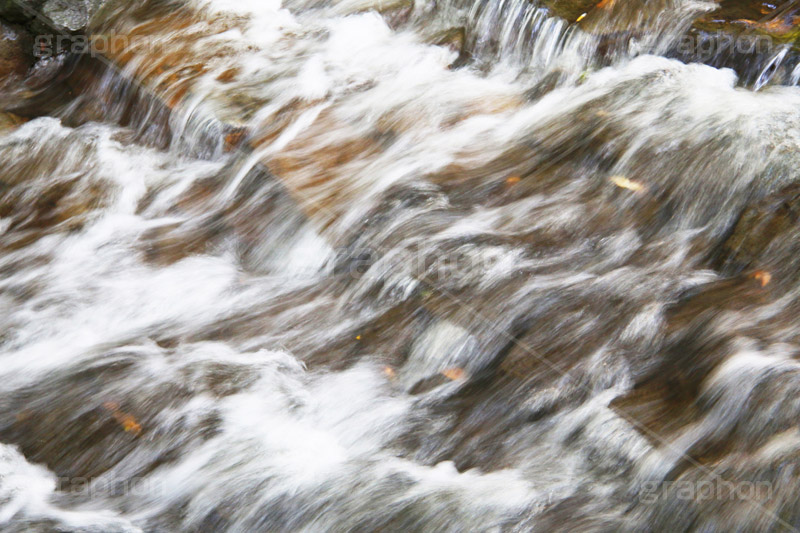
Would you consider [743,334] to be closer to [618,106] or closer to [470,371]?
[470,371]

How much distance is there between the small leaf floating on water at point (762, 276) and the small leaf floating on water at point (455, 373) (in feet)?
4.52

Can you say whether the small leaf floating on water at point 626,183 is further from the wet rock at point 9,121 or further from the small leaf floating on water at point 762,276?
the wet rock at point 9,121

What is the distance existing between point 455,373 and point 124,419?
56.2 inches

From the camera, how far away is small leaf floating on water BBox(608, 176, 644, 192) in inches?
169

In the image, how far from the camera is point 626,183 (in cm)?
435

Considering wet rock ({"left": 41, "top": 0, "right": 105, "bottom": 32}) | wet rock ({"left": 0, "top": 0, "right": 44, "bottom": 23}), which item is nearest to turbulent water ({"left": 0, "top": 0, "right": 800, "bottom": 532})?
wet rock ({"left": 41, "top": 0, "right": 105, "bottom": 32})

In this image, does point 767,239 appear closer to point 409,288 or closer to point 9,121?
point 409,288

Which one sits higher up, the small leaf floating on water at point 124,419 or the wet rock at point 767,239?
the wet rock at point 767,239

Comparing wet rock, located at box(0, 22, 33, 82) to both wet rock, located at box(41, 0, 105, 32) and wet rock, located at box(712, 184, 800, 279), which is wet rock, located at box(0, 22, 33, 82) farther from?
wet rock, located at box(712, 184, 800, 279)

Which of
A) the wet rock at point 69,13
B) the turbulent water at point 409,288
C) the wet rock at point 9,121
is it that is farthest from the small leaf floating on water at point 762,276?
the wet rock at point 69,13

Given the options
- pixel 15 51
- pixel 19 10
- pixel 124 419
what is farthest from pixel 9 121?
pixel 124 419

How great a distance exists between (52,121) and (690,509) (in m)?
4.87

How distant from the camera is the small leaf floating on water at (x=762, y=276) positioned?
3637mm

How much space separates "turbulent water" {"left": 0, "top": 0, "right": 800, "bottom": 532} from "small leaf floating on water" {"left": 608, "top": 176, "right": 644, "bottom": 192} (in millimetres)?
15
